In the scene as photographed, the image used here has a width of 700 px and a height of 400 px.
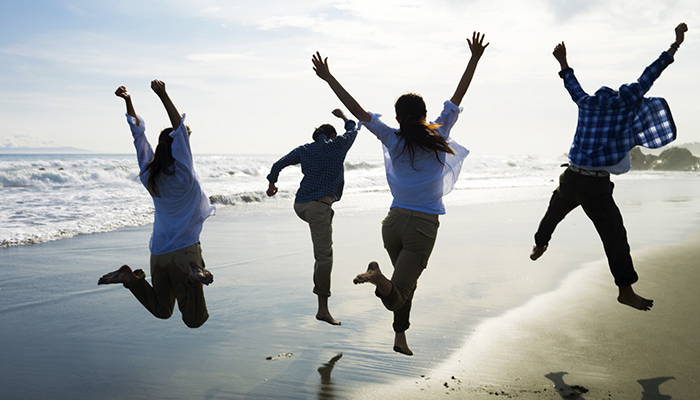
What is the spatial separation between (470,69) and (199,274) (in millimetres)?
2604

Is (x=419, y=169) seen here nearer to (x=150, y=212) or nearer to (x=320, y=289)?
(x=320, y=289)

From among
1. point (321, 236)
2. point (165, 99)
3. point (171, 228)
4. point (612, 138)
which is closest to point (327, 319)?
point (321, 236)

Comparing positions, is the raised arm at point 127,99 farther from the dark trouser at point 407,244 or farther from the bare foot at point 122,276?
the dark trouser at point 407,244

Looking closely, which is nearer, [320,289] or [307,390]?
[307,390]

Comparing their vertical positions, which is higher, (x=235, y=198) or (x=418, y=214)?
(x=418, y=214)

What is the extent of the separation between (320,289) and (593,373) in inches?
98.7

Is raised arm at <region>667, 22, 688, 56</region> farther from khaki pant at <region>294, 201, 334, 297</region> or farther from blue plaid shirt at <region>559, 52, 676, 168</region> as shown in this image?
khaki pant at <region>294, 201, 334, 297</region>

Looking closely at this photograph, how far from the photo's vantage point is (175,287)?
4.10 meters

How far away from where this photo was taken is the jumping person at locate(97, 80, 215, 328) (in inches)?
149

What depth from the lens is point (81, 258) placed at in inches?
331

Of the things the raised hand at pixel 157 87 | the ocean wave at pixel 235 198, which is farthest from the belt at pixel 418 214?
the ocean wave at pixel 235 198

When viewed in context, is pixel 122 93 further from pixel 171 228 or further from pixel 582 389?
pixel 582 389

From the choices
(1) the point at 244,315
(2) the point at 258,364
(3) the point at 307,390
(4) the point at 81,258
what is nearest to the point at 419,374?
(3) the point at 307,390

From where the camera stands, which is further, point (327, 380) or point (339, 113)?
point (339, 113)
